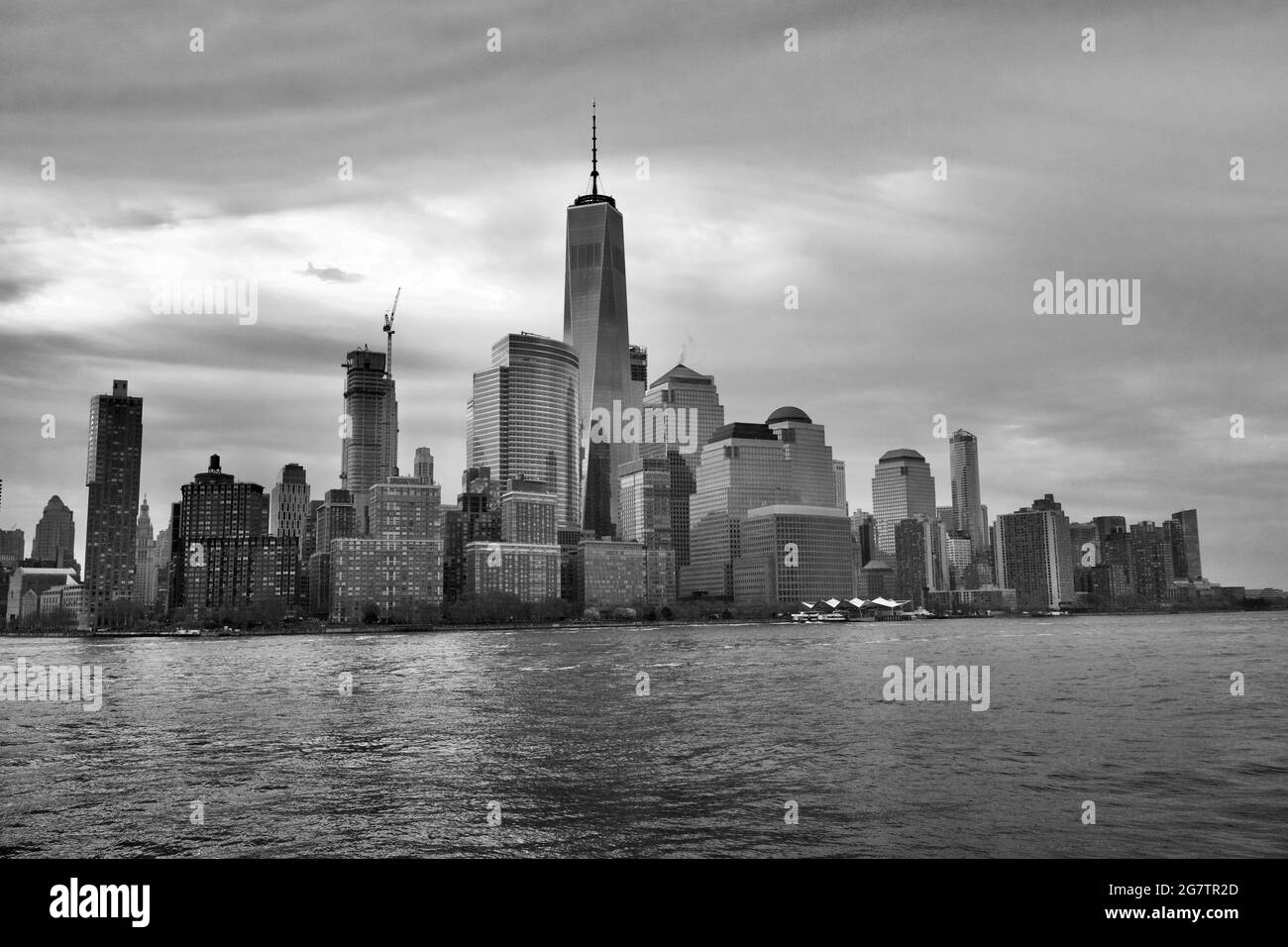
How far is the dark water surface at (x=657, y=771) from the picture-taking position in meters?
25.8

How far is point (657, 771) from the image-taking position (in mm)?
36031

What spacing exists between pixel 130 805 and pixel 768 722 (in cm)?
3000

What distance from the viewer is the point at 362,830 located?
26.9 metres

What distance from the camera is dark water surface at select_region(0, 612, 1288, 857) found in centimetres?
2584

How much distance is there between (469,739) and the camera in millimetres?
45469
